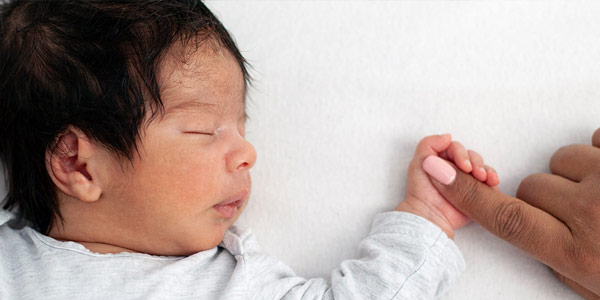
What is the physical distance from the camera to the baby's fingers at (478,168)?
1.14 meters

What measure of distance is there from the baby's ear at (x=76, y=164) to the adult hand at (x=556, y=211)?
76 centimetres

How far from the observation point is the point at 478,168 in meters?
1.14

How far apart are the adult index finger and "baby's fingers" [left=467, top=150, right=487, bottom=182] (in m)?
0.01

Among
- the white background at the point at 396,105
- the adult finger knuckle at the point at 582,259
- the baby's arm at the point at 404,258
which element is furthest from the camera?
the white background at the point at 396,105

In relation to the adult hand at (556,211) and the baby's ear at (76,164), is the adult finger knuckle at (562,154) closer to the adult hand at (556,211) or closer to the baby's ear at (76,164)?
the adult hand at (556,211)

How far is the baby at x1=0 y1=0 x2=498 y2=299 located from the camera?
1.02 meters

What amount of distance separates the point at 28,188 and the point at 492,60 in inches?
44.9

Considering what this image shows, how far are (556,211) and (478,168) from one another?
181mm

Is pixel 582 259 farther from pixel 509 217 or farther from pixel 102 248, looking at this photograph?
pixel 102 248

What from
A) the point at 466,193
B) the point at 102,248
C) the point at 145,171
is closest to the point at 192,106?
the point at 145,171

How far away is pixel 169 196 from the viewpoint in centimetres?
107

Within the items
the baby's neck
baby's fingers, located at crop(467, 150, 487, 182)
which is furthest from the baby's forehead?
baby's fingers, located at crop(467, 150, 487, 182)

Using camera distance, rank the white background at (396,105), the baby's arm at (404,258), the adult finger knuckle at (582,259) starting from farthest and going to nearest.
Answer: the white background at (396,105) < the baby's arm at (404,258) < the adult finger knuckle at (582,259)

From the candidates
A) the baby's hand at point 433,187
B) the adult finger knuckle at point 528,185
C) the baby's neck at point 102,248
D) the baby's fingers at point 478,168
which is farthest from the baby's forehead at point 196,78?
the adult finger knuckle at point 528,185
